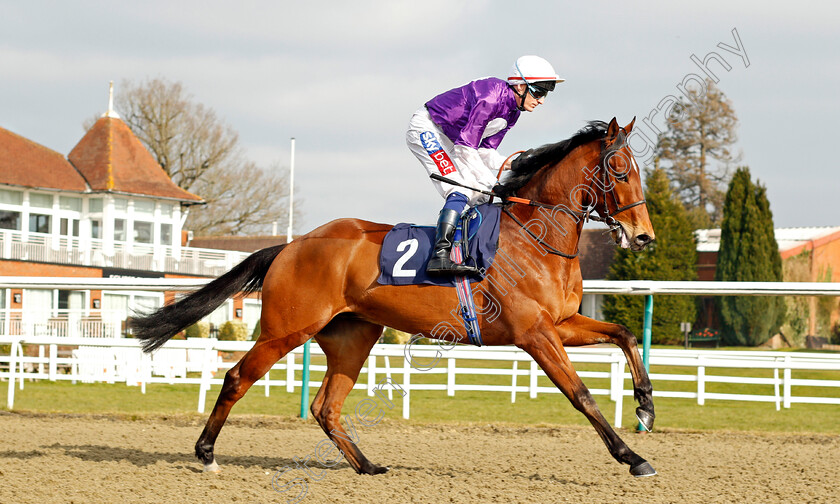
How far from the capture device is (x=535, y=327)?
4426 mm

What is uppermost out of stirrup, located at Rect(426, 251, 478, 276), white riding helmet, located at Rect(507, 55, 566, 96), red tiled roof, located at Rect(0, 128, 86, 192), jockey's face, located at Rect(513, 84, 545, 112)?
red tiled roof, located at Rect(0, 128, 86, 192)

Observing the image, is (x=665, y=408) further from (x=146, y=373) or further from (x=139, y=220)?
(x=139, y=220)

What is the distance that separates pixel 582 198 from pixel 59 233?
102 ft

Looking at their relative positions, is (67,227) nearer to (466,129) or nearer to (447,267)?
(466,129)

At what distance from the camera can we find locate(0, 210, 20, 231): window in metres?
30.6

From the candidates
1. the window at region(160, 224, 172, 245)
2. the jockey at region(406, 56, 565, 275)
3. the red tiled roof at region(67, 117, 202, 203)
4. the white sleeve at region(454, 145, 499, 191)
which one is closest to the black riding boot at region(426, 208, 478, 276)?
Result: the jockey at region(406, 56, 565, 275)

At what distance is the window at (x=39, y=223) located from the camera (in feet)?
104

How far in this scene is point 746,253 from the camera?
105 feet

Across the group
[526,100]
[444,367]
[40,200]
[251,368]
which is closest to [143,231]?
[40,200]

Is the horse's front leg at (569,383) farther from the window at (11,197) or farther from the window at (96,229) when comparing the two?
the window at (96,229)

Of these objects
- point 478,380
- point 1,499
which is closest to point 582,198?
point 1,499

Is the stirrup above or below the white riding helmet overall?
below

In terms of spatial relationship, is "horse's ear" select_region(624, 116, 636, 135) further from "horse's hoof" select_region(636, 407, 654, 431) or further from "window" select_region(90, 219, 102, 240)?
"window" select_region(90, 219, 102, 240)

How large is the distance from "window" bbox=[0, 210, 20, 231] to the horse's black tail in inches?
1104
